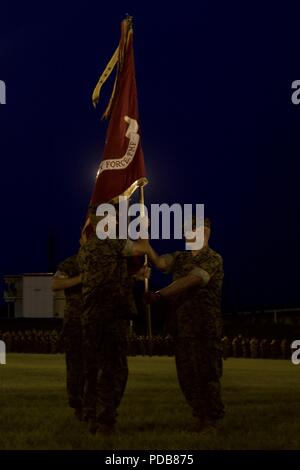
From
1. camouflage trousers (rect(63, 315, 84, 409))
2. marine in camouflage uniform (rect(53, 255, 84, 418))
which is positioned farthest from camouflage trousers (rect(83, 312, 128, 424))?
camouflage trousers (rect(63, 315, 84, 409))

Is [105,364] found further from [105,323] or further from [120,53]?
[120,53]

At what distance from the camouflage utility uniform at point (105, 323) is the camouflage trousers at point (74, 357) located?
1112 mm

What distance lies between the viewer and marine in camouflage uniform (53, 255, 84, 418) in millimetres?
10375

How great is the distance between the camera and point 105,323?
934 centimetres

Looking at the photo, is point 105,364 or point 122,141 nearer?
point 105,364

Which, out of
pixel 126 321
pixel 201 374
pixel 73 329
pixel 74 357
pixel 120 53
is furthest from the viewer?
pixel 120 53

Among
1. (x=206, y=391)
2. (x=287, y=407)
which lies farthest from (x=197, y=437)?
(x=287, y=407)

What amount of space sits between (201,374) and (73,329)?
1666 mm

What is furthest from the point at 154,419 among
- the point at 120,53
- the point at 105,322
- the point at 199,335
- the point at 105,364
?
the point at 120,53

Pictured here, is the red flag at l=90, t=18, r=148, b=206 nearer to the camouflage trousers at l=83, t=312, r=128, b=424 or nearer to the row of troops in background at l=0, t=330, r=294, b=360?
the camouflage trousers at l=83, t=312, r=128, b=424

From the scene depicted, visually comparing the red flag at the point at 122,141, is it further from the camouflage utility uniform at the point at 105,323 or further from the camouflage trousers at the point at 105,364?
the camouflage trousers at the point at 105,364

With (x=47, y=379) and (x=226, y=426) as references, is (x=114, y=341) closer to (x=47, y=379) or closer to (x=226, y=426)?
(x=226, y=426)

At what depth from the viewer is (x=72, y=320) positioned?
1062cm
